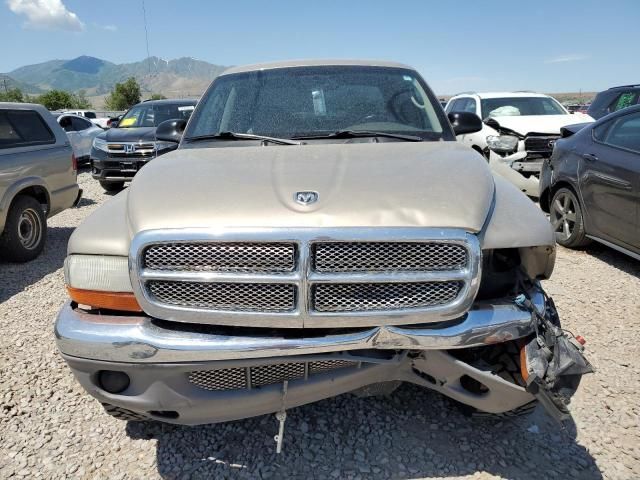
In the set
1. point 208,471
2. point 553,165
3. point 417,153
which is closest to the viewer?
point 208,471

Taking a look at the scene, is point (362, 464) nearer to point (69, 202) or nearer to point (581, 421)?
point (581, 421)

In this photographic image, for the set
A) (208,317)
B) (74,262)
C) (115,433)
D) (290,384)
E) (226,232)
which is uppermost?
(226,232)

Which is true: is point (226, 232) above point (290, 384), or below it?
above

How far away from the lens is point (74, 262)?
2191mm

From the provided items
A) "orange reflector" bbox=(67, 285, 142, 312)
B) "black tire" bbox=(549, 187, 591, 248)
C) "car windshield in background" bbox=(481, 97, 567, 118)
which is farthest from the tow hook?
"car windshield in background" bbox=(481, 97, 567, 118)

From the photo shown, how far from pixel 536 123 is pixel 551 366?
7.41 m

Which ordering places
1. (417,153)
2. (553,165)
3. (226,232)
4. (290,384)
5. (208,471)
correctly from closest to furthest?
(226,232), (290,384), (208,471), (417,153), (553,165)

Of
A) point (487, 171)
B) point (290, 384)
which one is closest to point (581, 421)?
point (487, 171)

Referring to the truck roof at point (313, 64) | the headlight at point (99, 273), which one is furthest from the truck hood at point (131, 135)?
the headlight at point (99, 273)

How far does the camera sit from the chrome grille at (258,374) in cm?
213

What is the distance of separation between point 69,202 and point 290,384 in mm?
5892

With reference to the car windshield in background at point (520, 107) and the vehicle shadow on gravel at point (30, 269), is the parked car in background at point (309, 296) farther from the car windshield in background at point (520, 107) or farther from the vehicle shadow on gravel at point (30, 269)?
the car windshield in background at point (520, 107)

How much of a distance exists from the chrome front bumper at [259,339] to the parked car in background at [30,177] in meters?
Result: 4.50

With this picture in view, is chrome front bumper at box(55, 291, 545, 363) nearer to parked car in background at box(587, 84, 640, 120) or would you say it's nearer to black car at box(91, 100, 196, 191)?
black car at box(91, 100, 196, 191)
